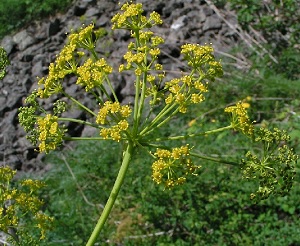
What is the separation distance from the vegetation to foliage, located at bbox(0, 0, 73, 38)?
3.26 metres

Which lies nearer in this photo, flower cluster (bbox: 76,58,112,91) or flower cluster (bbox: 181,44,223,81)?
flower cluster (bbox: 76,58,112,91)

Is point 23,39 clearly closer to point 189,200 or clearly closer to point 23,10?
point 23,10

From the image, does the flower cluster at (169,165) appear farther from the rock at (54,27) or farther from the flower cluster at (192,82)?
the rock at (54,27)

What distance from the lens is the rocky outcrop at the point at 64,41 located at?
823 cm

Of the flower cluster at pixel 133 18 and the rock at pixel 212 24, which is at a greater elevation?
the flower cluster at pixel 133 18

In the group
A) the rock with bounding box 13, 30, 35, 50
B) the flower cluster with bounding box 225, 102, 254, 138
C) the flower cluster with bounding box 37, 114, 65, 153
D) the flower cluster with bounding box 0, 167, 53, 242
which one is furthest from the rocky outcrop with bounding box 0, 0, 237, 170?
the flower cluster with bounding box 225, 102, 254, 138

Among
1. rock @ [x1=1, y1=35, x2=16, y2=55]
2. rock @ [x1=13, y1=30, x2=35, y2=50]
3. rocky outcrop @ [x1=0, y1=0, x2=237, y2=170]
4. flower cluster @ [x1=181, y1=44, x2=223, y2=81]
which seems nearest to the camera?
flower cluster @ [x1=181, y1=44, x2=223, y2=81]

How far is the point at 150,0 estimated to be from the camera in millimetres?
9578

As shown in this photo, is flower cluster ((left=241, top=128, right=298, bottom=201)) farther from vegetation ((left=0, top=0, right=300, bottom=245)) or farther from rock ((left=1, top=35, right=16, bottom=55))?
rock ((left=1, top=35, right=16, bottom=55))

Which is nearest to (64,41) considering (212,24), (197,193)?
(212,24)

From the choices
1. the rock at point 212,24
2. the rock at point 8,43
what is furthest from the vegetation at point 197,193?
the rock at point 8,43

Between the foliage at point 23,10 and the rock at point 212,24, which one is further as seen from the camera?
the foliage at point 23,10

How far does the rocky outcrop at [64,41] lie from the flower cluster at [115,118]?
19.0 ft

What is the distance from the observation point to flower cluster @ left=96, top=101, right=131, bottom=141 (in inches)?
88.4
